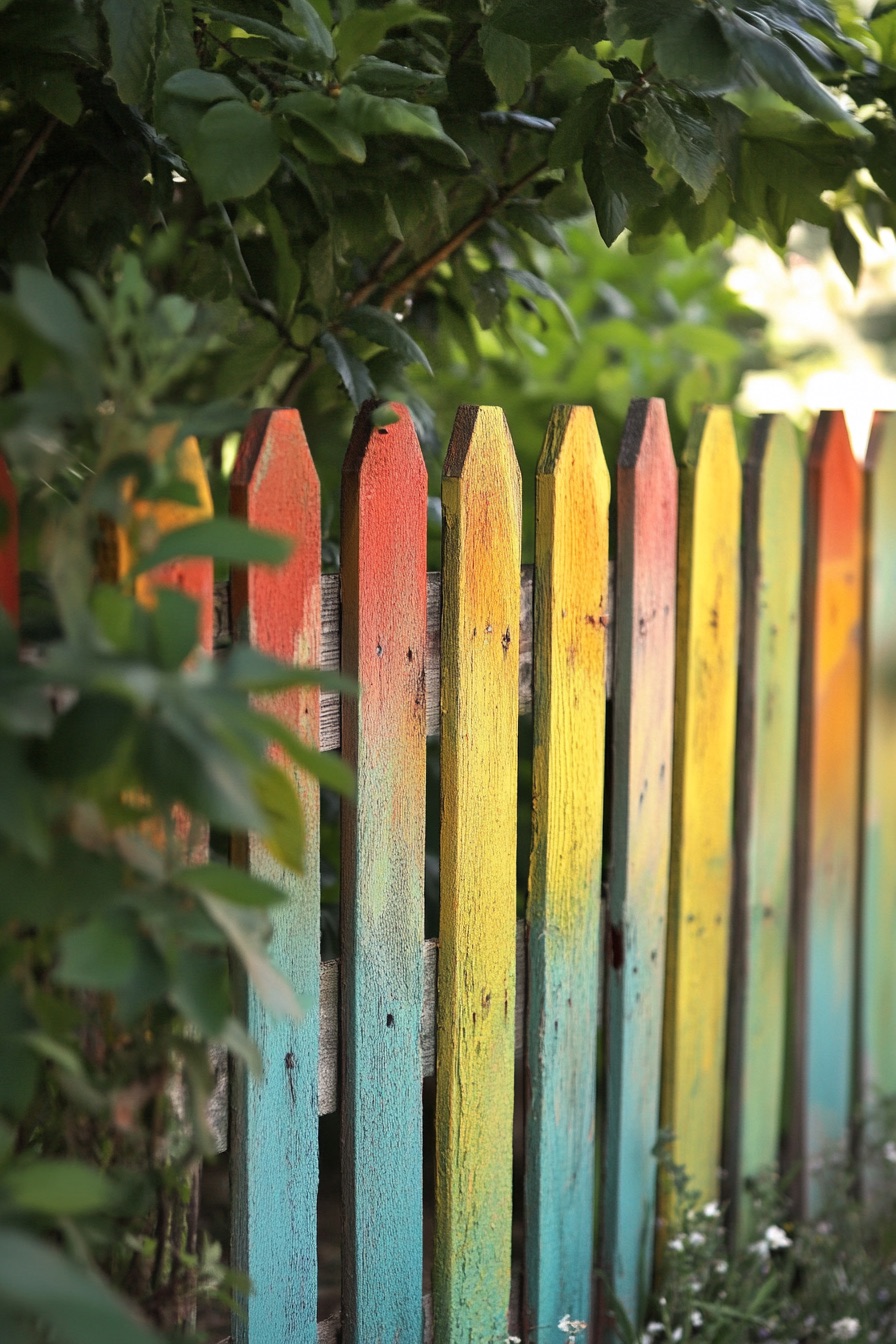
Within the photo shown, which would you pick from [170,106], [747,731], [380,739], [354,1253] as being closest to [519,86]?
[170,106]

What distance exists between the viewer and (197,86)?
128 centimetres

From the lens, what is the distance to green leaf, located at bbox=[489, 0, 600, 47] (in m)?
1.40

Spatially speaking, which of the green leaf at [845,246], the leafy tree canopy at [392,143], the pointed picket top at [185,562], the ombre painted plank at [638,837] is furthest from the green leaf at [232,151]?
the green leaf at [845,246]

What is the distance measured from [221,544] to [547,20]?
0.87 meters

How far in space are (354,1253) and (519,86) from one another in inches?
58.2

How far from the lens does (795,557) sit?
2.26 metres

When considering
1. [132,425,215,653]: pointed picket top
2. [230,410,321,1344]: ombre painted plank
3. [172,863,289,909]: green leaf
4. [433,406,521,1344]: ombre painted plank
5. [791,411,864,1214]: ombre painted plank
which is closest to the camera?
[172,863,289,909]: green leaf

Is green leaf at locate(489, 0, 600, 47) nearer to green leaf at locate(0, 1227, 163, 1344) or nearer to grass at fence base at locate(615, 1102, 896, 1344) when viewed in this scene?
green leaf at locate(0, 1227, 163, 1344)

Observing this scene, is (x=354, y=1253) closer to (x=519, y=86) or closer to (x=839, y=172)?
(x=519, y=86)

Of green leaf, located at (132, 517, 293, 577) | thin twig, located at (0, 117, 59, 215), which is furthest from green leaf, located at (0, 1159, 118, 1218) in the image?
thin twig, located at (0, 117, 59, 215)

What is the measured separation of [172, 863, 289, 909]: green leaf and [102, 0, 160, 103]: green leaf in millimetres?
845

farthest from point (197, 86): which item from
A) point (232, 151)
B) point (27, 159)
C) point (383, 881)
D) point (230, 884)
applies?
point (383, 881)

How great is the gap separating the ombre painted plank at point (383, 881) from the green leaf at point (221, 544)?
641 mm

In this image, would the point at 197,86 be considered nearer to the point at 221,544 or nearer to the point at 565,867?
the point at 221,544
